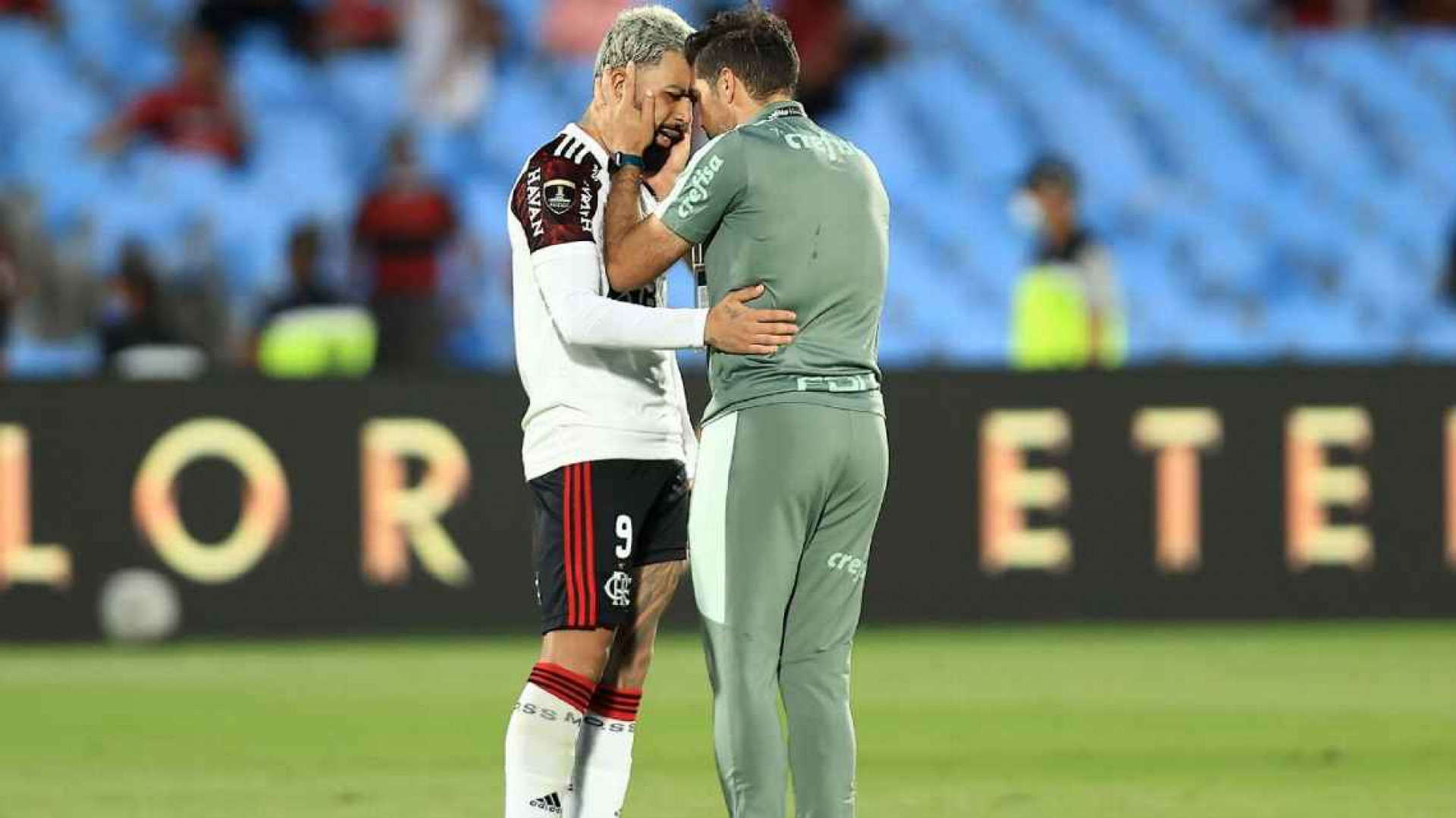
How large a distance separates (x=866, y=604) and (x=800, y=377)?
677 cm

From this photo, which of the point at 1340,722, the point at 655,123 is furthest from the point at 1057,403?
the point at 655,123

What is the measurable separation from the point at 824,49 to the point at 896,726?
27.9 feet

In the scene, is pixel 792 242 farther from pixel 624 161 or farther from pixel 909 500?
pixel 909 500

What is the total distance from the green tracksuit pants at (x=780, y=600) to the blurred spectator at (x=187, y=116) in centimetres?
993

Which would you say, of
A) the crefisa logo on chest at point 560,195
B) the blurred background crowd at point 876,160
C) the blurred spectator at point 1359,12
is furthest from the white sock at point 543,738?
the blurred spectator at point 1359,12

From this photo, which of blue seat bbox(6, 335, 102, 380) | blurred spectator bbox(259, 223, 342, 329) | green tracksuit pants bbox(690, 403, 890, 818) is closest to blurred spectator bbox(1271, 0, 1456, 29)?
blurred spectator bbox(259, 223, 342, 329)

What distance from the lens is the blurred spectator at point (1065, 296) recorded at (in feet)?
40.3

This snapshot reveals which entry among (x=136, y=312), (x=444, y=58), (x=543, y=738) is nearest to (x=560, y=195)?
(x=543, y=738)

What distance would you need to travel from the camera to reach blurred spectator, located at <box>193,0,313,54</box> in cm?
1548

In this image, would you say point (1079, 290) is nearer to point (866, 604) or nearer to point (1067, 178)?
point (1067, 178)

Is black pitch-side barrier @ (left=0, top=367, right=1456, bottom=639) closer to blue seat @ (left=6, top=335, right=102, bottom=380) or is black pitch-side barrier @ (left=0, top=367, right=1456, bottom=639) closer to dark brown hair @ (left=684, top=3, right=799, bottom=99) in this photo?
blue seat @ (left=6, top=335, right=102, bottom=380)

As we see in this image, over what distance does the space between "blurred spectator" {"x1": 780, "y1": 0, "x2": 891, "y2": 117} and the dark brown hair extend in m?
10.4

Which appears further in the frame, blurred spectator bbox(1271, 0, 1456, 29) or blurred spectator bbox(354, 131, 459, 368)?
blurred spectator bbox(1271, 0, 1456, 29)

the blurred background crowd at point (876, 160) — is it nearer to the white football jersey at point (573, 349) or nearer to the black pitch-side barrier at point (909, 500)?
the black pitch-side barrier at point (909, 500)
